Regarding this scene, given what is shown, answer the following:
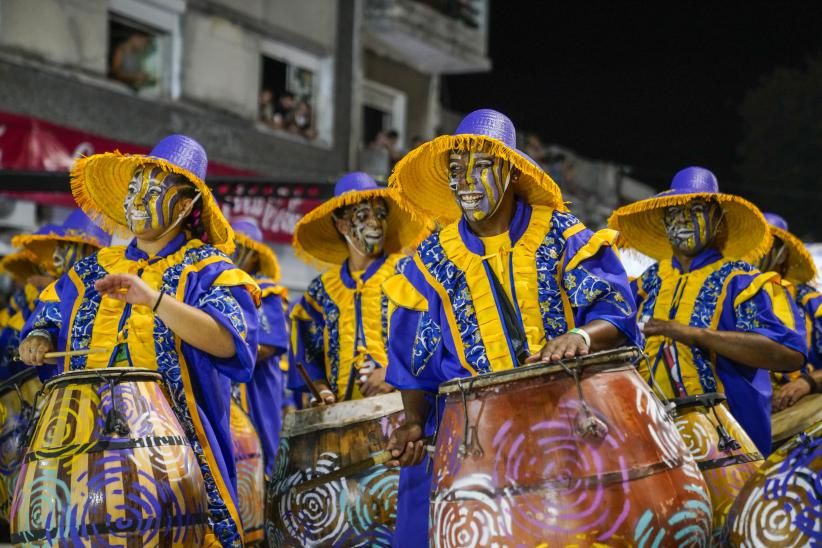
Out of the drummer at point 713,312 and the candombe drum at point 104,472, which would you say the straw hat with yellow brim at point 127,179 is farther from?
the drummer at point 713,312

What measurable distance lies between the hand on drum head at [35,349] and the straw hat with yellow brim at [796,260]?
15.1 ft

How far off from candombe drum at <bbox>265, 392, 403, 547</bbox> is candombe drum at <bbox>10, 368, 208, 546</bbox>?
896mm

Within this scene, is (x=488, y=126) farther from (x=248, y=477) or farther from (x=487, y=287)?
(x=248, y=477)

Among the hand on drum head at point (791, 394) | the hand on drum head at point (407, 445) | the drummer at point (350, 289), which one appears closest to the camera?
the hand on drum head at point (407, 445)

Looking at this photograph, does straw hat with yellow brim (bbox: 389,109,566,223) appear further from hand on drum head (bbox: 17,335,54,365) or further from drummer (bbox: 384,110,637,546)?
hand on drum head (bbox: 17,335,54,365)

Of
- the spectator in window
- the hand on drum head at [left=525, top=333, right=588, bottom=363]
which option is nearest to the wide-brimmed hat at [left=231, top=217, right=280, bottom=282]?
the hand on drum head at [left=525, top=333, right=588, bottom=363]

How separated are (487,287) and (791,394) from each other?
3.19 meters

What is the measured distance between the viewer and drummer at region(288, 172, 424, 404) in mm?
A: 6625

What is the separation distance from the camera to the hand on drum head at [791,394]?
22.5 feet

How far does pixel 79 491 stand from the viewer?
4199 mm

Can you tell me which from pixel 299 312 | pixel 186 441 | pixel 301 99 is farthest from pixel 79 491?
pixel 301 99

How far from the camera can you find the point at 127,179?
5.40 meters

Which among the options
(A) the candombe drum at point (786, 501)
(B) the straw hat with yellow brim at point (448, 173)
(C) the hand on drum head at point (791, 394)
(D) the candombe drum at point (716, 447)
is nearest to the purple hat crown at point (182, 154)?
(B) the straw hat with yellow brim at point (448, 173)

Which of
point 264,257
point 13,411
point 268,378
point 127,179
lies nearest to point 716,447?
point 127,179
